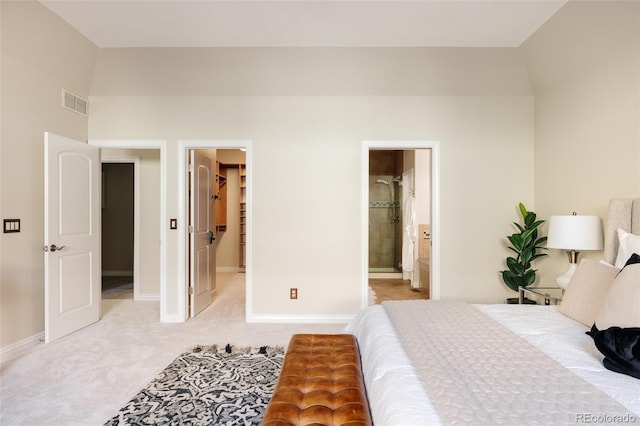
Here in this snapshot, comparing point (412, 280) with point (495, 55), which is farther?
point (412, 280)

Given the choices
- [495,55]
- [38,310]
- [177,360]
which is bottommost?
[177,360]

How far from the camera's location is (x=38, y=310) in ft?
9.72

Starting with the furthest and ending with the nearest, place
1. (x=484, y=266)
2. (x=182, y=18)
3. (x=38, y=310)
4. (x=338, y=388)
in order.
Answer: (x=484, y=266) < (x=38, y=310) < (x=182, y=18) < (x=338, y=388)

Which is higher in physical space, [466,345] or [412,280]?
[466,345]

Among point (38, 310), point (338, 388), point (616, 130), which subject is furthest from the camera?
point (38, 310)

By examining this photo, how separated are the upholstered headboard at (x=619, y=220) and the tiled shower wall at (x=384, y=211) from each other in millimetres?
4175

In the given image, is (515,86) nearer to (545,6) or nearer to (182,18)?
(545,6)

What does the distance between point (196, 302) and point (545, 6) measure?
4.64 meters

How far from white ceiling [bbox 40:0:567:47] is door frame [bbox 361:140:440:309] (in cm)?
103

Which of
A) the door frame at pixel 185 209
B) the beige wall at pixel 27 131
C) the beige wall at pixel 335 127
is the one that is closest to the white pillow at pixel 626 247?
the beige wall at pixel 335 127

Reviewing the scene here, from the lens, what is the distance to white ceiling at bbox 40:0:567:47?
8.53ft

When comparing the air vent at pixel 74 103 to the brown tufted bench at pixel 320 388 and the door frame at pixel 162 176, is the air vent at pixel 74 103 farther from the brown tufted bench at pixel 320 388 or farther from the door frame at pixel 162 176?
the brown tufted bench at pixel 320 388

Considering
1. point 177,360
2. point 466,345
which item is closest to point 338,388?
point 466,345

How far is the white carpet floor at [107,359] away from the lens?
6.43 feet
